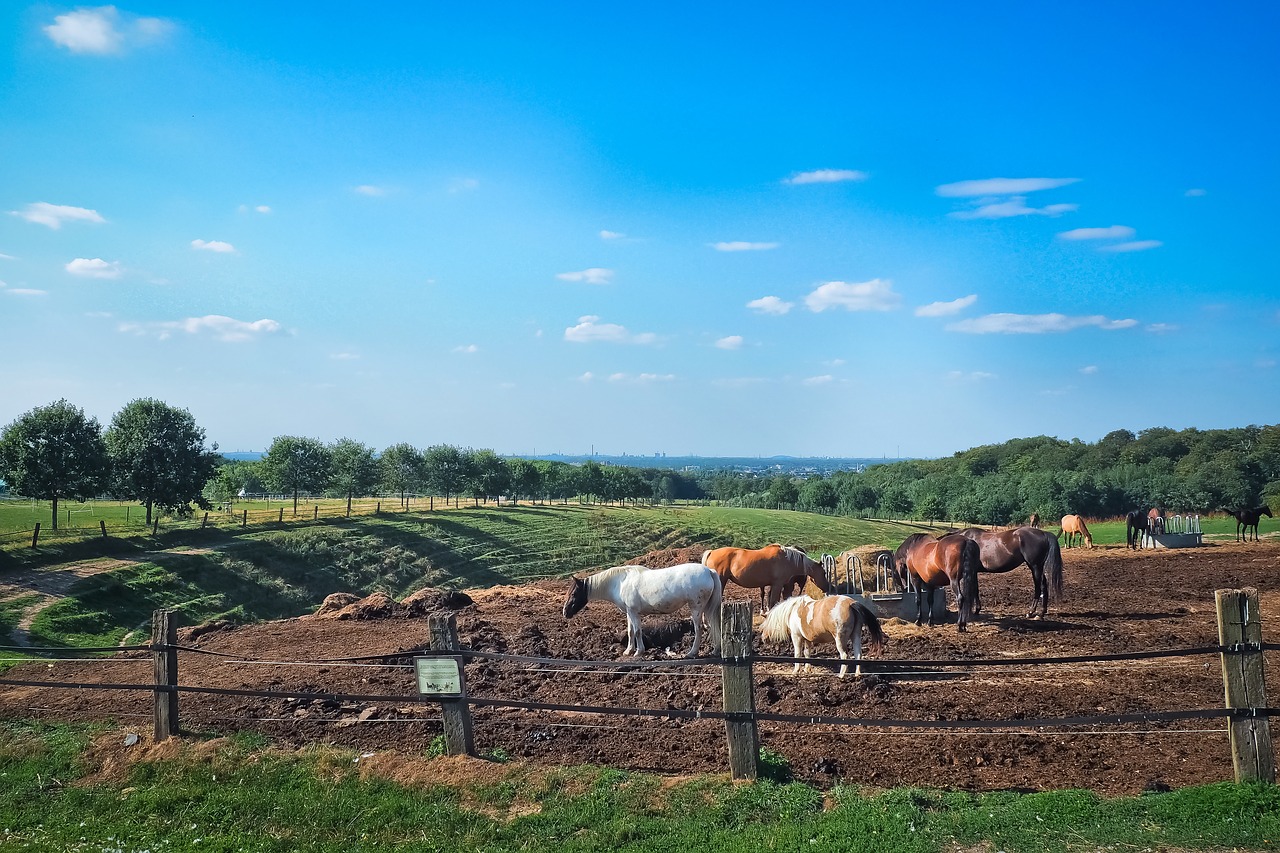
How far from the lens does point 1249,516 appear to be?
27453 millimetres

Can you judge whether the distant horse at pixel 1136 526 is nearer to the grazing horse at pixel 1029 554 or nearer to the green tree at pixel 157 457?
the grazing horse at pixel 1029 554

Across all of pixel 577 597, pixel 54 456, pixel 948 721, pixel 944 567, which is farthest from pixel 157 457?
pixel 948 721

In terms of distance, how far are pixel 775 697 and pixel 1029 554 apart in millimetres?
8675

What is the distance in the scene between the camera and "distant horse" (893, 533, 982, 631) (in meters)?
14.0

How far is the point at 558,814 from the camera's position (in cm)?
627

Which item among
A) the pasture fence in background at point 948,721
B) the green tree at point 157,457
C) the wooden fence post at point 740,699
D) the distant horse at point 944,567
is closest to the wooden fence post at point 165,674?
the pasture fence in background at point 948,721

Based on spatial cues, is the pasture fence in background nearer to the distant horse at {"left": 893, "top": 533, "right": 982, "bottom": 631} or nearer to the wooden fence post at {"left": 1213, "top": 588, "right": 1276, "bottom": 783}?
the wooden fence post at {"left": 1213, "top": 588, "right": 1276, "bottom": 783}

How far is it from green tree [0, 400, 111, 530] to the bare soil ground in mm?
28908

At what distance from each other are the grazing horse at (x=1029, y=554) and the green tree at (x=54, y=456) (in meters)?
38.8

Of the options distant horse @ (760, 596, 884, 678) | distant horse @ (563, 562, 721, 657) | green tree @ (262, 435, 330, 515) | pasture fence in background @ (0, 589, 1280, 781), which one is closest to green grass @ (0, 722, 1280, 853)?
pasture fence in background @ (0, 589, 1280, 781)

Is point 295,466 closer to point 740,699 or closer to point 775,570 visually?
point 775,570

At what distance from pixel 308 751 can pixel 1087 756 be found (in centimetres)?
736

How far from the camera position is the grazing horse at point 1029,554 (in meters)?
14.8

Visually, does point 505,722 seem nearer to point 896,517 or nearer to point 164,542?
point 164,542
